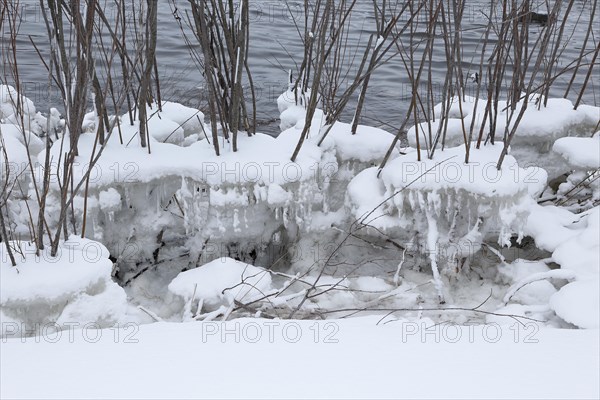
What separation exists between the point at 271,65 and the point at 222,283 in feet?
19.9

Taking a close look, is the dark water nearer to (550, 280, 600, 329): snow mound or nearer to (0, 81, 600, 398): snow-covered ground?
(0, 81, 600, 398): snow-covered ground

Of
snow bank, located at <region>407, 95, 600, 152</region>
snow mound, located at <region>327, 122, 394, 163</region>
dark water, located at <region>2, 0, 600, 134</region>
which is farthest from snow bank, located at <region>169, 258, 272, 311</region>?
dark water, located at <region>2, 0, 600, 134</region>

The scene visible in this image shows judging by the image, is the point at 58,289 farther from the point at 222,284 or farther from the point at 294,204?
the point at 294,204

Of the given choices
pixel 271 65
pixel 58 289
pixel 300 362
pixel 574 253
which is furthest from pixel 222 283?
pixel 271 65

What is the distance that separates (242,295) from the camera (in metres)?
3.06

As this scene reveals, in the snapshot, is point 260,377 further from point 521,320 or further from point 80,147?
point 80,147

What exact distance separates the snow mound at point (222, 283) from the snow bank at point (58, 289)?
50cm

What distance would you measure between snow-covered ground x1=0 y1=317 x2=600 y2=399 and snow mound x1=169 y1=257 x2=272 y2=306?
1.94 feet

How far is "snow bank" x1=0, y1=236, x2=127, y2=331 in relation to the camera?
7.84ft

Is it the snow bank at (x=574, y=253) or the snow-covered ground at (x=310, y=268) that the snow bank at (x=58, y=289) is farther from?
the snow bank at (x=574, y=253)

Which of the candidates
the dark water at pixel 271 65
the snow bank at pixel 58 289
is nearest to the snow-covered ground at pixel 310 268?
the snow bank at pixel 58 289

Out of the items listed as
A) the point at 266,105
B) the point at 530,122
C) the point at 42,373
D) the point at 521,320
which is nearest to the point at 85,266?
the point at 42,373

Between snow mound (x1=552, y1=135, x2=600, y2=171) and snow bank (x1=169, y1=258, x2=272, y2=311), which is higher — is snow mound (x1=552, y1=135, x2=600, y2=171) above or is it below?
above

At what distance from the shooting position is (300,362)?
84.9 inches
